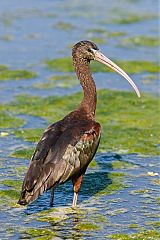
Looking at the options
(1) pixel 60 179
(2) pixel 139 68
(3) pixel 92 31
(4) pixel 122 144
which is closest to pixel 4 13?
(3) pixel 92 31

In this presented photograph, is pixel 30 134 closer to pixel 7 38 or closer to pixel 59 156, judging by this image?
pixel 59 156

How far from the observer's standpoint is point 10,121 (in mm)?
12234

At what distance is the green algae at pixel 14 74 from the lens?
15202 millimetres

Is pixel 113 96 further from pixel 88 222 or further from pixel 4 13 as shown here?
pixel 4 13

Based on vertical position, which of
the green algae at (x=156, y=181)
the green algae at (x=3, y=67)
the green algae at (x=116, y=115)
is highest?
the green algae at (x=3, y=67)

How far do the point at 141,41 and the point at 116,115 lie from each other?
6402 millimetres

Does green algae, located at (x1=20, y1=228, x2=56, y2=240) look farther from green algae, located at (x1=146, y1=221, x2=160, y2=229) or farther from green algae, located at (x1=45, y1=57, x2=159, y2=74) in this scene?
green algae, located at (x1=45, y1=57, x2=159, y2=74)

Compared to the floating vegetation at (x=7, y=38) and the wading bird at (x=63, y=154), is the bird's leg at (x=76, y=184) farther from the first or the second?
the floating vegetation at (x=7, y=38)

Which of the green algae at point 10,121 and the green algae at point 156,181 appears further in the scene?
the green algae at point 10,121

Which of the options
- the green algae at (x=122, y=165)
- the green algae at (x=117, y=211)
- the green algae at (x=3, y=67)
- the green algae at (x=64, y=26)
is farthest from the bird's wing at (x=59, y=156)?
the green algae at (x=64, y=26)

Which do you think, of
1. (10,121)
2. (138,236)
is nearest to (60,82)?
(10,121)

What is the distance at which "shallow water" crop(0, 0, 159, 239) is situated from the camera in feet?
27.1

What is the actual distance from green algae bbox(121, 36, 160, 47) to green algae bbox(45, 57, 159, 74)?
201 centimetres

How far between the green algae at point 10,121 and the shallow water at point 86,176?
0.60ft
